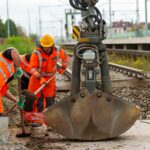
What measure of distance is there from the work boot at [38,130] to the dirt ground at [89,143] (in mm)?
149

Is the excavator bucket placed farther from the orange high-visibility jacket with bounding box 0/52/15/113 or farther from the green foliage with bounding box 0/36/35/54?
the green foliage with bounding box 0/36/35/54

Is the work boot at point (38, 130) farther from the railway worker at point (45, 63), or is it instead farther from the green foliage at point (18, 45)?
the green foliage at point (18, 45)

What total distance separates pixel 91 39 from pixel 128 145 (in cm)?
146

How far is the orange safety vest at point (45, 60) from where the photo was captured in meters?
7.38

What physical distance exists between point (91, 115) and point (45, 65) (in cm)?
175

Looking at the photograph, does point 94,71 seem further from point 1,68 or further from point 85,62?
point 1,68

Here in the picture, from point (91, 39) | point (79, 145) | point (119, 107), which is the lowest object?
point (79, 145)

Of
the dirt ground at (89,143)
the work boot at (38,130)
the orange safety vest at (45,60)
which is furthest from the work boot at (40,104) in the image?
the dirt ground at (89,143)

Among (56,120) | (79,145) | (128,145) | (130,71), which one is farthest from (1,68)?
(130,71)

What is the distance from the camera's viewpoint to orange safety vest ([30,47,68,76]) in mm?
7379

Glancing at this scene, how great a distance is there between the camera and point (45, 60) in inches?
295

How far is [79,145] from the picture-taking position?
6086 mm

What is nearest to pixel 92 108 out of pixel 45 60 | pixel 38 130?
pixel 38 130

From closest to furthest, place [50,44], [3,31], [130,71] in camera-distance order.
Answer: [50,44], [130,71], [3,31]
